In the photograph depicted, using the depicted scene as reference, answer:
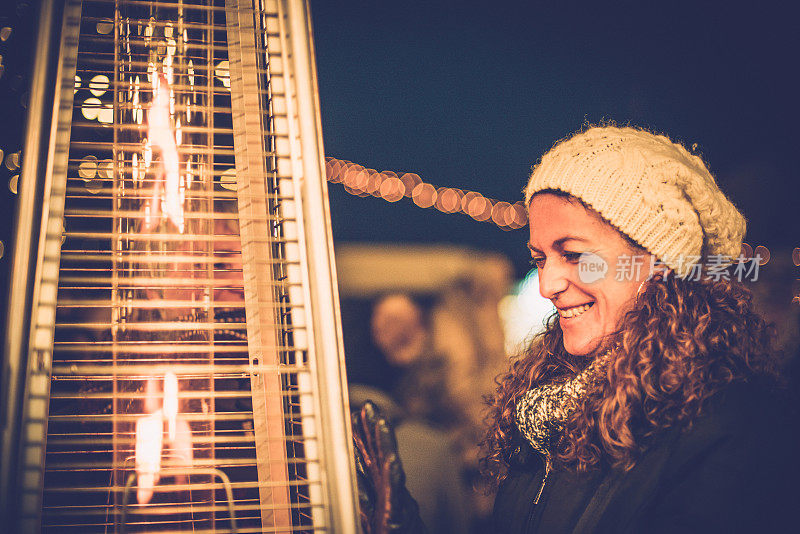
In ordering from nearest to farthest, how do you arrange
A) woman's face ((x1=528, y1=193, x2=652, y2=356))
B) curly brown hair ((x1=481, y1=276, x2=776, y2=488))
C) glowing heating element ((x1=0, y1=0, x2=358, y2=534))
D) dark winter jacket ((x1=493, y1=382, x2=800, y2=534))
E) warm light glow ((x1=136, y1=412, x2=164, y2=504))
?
glowing heating element ((x1=0, y1=0, x2=358, y2=534)), warm light glow ((x1=136, y1=412, x2=164, y2=504)), dark winter jacket ((x1=493, y1=382, x2=800, y2=534)), curly brown hair ((x1=481, y1=276, x2=776, y2=488)), woman's face ((x1=528, y1=193, x2=652, y2=356))

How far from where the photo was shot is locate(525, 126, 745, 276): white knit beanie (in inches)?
44.0

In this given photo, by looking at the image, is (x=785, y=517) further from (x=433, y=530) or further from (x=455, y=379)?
(x=455, y=379)

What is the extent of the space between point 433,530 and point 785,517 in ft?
4.03

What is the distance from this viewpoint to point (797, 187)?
3920mm

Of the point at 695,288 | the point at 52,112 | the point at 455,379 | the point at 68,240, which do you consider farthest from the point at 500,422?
the point at 455,379

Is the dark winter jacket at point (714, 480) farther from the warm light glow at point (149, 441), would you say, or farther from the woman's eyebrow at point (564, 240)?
the warm light glow at point (149, 441)

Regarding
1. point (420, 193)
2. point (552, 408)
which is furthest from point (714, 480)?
point (420, 193)

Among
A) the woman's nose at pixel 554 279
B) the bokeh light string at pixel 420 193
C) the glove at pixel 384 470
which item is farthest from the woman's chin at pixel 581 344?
the bokeh light string at pixel 420 193

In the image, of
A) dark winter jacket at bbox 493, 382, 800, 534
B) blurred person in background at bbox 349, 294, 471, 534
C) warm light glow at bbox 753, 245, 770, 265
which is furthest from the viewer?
warm light glow at bbox 753, 245, 770, 265

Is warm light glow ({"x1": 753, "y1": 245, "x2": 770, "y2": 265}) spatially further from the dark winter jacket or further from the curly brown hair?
the dark winter jacket

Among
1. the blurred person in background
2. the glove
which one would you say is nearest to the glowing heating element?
the glove

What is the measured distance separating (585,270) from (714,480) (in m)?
0.46

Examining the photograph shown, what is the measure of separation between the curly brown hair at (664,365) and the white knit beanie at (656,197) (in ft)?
0.27

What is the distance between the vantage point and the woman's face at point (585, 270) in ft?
3.86
